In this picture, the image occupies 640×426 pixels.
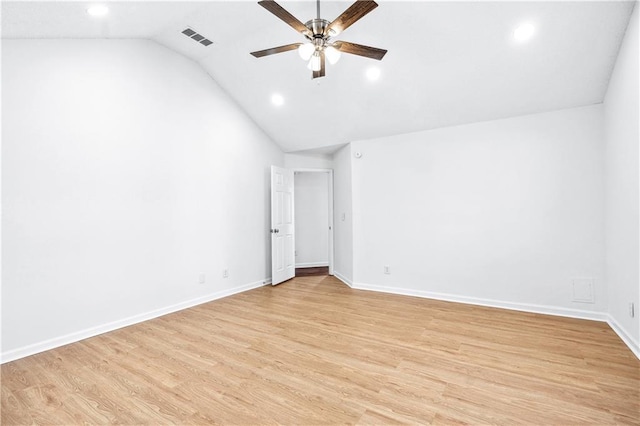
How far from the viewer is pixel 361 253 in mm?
5160

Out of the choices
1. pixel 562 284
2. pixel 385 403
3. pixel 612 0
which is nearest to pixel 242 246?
pixel 385 403

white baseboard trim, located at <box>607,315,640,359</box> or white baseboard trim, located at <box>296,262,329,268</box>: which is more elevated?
white baseboard trim, located at <box>607,315,640,359</box>

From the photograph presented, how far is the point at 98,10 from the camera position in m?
2.75

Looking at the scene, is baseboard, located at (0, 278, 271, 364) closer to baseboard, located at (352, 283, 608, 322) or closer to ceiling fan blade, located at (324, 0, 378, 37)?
Answer: baseboard, located at (352, 283, 608, 322)

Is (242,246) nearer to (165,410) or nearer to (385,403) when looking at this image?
(165,410)

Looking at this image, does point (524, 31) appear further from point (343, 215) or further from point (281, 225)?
point (281, 225)

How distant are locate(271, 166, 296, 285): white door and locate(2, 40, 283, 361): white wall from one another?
695 millimetres

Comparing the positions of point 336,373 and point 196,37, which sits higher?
point 196,37

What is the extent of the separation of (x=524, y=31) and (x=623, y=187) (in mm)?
1733

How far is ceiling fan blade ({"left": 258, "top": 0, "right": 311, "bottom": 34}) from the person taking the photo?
84.0 inches

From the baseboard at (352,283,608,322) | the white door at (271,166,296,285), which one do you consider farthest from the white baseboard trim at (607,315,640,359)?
the white door at (271,166,296,285)

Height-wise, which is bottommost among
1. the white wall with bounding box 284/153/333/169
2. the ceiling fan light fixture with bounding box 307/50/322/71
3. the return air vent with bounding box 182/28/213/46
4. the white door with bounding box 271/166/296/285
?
the white door with bounding box 271/166/296/285

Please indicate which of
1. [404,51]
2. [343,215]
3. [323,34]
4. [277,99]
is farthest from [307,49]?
[343,215]

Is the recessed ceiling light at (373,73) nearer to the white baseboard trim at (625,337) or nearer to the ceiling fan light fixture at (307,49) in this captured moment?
the ceiling fan light fixture at (307,49)
